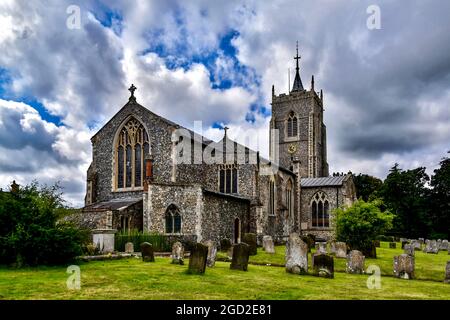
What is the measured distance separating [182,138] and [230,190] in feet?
20.8

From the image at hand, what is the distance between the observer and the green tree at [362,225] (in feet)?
72.0

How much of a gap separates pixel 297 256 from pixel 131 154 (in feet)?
61.5

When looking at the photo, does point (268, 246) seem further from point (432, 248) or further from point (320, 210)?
point (320, 210)

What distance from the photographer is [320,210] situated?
4012 cm

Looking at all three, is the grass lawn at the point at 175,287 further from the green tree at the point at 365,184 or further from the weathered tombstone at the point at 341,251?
the green tree at the point at 365,184

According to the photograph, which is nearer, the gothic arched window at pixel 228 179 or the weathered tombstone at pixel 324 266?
the weathered tombstone at pixel 324 266

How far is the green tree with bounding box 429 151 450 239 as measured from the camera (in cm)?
5016

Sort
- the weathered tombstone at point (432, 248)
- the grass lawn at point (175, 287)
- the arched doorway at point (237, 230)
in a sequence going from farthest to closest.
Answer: the weathered tombstone at point (432, 248) → the arched doorway at point (237, 230) → the grass lawn at point (175, 287)

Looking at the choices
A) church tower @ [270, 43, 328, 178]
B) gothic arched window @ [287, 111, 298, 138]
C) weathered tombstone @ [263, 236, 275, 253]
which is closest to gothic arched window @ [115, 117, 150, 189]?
weathered tombstone @ [263, 236, 275, 253]

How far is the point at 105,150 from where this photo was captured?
31031 mm

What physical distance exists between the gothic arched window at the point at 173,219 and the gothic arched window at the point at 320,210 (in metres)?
19.6

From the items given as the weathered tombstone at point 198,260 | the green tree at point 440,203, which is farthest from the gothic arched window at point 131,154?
the green tree at point 440,203

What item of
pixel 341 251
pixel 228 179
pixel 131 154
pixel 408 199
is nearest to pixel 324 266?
pixel 341 251
